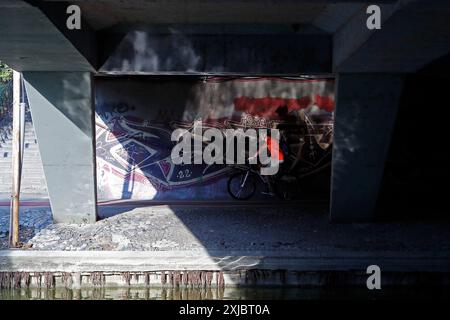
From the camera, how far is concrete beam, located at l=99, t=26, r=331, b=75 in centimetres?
974

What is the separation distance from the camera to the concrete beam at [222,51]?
9742 millimetres

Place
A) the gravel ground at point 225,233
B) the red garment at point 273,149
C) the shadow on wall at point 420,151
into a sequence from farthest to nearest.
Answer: the red garment at point 273,149, the shadow on wall at point 420,151, the gravel ground at point 225,233

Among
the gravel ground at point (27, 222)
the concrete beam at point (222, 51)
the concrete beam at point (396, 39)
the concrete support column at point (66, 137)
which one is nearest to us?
the concrete beam at point (396, 39)

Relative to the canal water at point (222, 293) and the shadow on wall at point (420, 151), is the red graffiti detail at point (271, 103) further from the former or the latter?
the canal water at point (222, 293)

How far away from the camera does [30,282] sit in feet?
26.6

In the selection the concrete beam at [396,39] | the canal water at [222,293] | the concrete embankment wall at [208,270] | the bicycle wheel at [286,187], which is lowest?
the canal water at [222,293]

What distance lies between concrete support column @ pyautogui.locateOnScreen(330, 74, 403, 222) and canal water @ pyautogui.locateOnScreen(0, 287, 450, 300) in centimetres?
251

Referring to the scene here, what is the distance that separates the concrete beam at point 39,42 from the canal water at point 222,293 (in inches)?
144

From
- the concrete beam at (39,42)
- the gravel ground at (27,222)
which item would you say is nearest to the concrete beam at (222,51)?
the concrete beam at (39,42)

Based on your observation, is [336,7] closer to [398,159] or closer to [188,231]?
[188,231]

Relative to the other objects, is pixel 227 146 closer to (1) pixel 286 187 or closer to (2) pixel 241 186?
(2) pixel 241 186

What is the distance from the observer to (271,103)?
1360 cm

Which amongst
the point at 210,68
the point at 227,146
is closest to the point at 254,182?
the point at 227,146

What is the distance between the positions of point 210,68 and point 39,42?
328 centimetres
